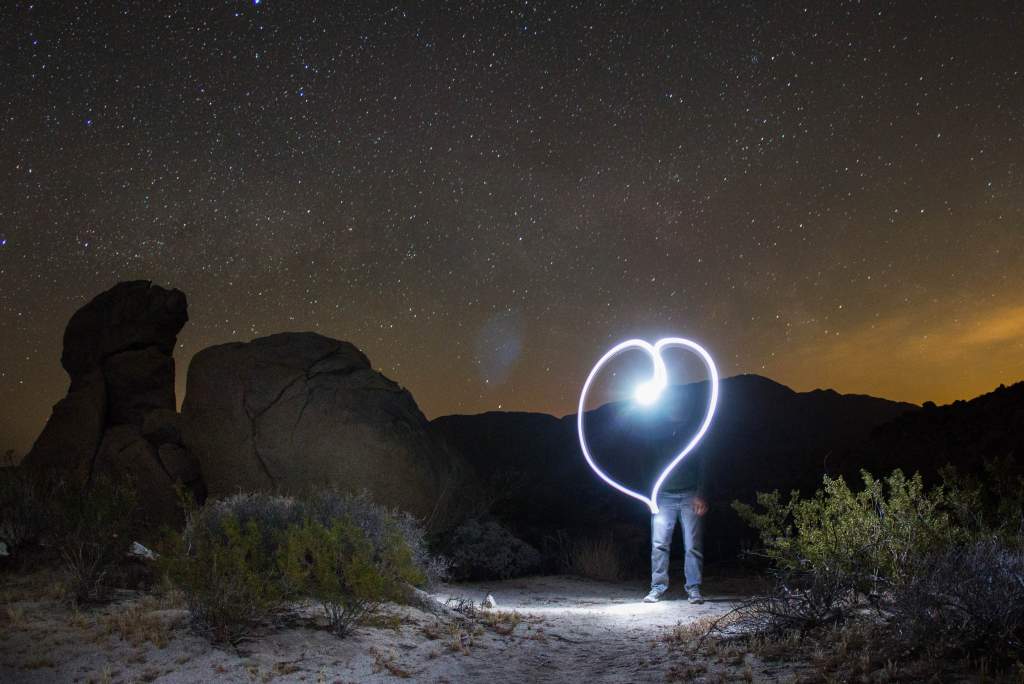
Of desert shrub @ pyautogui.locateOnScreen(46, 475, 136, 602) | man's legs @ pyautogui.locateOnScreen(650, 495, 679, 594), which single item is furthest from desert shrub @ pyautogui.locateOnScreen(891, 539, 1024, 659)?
desert shrub @ pyautogui.locateOnScreen(46, 475, 136, 602)

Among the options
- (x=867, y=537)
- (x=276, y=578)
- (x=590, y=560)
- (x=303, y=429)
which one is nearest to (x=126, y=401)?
(x=303, y=429)

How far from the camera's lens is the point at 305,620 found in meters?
8.47

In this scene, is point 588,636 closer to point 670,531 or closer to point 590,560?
point 670,531

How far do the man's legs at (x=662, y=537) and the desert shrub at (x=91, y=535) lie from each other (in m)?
7.30

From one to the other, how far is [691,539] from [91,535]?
7.99 meters

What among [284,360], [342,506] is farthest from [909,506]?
[284,360]

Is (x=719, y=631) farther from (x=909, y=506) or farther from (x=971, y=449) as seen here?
(x=971, y=449)

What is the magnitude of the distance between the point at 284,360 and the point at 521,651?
1290 cm

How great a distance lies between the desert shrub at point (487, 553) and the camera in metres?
16.2

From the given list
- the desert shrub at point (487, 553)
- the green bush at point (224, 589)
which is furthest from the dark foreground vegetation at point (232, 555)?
Answer: the desert shrub at point (487, 553)

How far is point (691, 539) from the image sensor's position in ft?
38.1

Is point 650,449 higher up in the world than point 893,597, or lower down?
higher up

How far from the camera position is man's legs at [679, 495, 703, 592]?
11.4 m

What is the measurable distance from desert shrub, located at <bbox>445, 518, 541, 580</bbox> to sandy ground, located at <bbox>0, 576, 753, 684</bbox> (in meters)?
6.17
